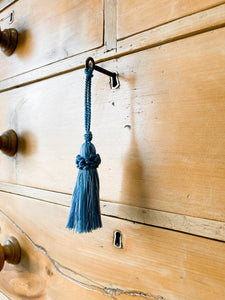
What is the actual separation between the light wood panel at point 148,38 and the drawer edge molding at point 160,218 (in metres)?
0.25

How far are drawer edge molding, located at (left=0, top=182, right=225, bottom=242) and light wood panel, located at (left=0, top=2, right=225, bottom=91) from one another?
25 centimetres

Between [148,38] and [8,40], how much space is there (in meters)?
0.37

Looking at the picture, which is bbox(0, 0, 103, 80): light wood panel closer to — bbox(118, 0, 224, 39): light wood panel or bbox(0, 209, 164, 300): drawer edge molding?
bbox(118, 0, 224, 39): light wood panel

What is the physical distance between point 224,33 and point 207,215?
9.4 inches

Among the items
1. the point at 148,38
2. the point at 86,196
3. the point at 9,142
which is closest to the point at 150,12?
the point at 148,38

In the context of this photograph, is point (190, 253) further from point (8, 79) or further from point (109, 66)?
point (8, 79)

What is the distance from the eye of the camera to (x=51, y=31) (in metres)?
0.51

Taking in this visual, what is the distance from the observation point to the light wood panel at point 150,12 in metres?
0.34

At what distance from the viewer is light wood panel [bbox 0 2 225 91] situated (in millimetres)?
321

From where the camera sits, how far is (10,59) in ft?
1.97

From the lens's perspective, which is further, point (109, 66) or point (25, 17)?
point (25, 17)

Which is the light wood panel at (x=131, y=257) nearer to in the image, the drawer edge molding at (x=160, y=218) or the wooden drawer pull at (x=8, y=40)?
the drawer edge molding at (x=160, y=218)

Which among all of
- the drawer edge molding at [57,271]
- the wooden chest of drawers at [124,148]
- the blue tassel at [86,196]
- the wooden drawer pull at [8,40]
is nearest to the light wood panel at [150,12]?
the wooden chest of drawers at [124,148]

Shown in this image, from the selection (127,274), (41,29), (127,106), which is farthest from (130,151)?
(41,29)
